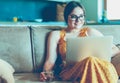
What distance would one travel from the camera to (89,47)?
5.60ft

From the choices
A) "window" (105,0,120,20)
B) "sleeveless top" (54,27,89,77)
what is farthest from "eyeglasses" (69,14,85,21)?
"window" (105,0,120,20)

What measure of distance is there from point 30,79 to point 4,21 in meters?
2.63

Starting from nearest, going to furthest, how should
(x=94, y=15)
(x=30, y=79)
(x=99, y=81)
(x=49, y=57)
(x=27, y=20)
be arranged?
(x=99, y=81)
(x=30, y=79)
(x=49, y=57)
(x=94, y=15)
(x=27, y=20)

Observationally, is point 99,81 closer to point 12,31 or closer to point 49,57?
point 49,57

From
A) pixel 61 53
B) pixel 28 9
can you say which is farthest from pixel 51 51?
pixel 28 9

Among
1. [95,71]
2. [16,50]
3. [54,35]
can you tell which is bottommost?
[95,71]

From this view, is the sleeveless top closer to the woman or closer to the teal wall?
the woman

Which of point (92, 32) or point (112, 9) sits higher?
point (112, 9)

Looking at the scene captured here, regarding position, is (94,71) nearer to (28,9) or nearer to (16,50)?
(16,50)

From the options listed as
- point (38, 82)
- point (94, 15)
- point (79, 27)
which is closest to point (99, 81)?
point (38, 82)

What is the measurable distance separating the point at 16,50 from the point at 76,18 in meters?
0.54

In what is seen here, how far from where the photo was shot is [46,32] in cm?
209

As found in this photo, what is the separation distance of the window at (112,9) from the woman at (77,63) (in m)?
2.10

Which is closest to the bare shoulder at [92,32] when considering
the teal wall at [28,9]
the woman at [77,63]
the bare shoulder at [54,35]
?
the woman at [77,63]
